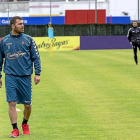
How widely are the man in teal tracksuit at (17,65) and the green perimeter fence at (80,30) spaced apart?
33714 mm

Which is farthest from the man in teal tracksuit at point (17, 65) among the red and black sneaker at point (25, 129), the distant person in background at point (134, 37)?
the distant person in background at point (134, 37)

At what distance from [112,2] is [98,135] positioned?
64389mm

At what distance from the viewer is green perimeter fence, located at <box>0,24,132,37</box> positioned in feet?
135

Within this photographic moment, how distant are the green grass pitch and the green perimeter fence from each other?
23545mm

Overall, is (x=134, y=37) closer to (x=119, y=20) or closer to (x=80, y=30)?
(x=80, y=30)

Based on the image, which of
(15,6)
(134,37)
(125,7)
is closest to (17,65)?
(134,37)

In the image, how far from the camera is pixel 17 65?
23.9 ft

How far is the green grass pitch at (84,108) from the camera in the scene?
25.2 ft

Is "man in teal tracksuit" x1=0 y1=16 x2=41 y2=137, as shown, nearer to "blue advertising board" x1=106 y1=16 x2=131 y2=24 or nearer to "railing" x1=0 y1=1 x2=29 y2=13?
Result: "blue advertising board" x1=106 y1=16 x2=131 y2=24

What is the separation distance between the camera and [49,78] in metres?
16.7

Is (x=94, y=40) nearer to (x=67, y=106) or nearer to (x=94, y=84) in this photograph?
(x=94, y=84)

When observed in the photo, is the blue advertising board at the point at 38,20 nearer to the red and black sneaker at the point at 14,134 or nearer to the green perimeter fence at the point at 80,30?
the green perimeter fence at the point at 80,30

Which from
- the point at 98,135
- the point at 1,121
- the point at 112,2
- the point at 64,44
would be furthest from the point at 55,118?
the point at 112,2

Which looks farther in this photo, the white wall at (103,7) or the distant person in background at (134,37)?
the white wall at (103,7)
